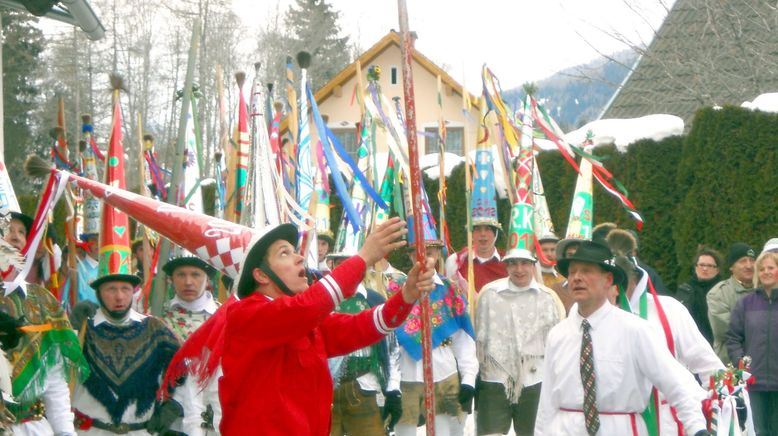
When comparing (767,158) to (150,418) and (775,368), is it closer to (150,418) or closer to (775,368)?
(775,368)

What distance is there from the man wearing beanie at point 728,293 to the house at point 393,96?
22.7 metres

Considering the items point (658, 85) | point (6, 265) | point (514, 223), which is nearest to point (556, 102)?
point (658, 85)

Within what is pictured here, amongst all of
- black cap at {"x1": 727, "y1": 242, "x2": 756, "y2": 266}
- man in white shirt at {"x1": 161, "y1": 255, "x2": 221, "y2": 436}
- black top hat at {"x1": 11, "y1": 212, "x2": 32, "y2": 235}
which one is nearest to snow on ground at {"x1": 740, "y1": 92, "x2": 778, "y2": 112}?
black cap at {"x1": 727, "y1": 242, "x2": 756, "y2": 266}

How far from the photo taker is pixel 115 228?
8.18 m

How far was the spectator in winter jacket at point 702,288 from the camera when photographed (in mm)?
11477

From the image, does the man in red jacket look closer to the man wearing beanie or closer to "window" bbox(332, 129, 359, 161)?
the man wearing beanie

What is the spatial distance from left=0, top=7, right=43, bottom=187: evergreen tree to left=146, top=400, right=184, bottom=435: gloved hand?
22947 millimetres

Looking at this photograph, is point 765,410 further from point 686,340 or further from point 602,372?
point 602,372

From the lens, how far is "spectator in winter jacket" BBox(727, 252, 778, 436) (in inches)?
399

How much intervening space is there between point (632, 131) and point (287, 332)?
10305 mm

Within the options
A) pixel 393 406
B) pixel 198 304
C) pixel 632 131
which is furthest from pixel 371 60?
pixel 198 304

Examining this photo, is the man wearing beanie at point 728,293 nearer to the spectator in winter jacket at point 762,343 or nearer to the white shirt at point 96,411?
the spectator in winter jacket at point 762,343

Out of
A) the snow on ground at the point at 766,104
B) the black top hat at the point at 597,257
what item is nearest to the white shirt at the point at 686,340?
the black top hat at the point at 597,257

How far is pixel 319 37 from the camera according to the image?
159 feet
